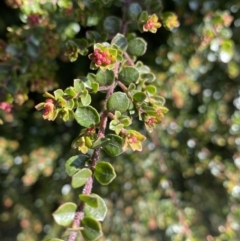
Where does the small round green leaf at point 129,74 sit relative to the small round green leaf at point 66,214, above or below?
above

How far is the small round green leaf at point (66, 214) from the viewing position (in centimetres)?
51

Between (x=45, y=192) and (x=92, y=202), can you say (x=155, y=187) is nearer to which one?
(x=45, y=192)

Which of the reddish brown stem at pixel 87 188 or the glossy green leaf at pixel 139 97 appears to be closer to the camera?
the reddish brown stem at pixel 87 188

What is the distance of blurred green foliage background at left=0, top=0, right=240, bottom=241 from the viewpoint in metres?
1.19

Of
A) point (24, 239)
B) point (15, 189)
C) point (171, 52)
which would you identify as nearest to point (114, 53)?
point (171, 52)

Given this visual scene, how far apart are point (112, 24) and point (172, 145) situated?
0.58 m

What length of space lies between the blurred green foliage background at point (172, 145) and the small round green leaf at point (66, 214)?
1.97 feet

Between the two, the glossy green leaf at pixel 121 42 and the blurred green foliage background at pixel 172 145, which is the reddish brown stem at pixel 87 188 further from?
the blurred green foliage background at pixel 172 145

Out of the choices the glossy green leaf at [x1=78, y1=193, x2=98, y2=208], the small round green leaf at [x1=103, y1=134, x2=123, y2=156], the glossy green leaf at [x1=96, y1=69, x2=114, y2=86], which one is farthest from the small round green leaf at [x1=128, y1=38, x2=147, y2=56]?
→ the glossy green leaf at [x1=78, y1=193, x2=98, y2=208]

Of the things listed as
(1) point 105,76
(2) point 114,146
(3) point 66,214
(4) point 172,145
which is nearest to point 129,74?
(1) point 105,76

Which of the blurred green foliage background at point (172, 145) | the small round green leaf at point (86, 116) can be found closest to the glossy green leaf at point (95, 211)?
the small round green leaf at point (86, 116)

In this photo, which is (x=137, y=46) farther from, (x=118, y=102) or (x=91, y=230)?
(x=91, y=230)

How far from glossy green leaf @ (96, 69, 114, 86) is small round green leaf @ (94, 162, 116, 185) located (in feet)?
0.49

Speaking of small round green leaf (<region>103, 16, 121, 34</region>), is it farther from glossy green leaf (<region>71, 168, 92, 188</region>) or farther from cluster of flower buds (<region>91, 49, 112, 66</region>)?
glossy green leaf (<region>71, 168, 92, 188</region>)
